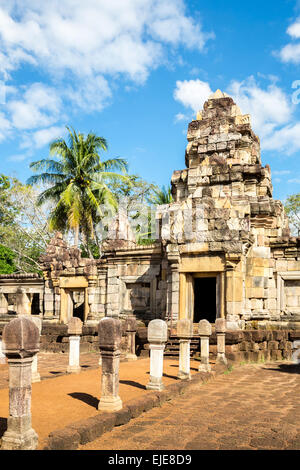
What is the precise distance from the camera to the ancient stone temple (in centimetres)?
1384

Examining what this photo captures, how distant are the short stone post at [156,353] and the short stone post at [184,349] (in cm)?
135

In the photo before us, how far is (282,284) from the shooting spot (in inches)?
579

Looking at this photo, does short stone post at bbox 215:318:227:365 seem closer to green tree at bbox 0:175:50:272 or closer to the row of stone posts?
the row of stone posts

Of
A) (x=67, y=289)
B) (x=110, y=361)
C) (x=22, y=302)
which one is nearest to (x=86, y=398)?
(x=110, y=361)

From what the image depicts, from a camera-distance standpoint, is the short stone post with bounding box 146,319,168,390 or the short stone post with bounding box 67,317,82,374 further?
the short stone post with bounding box 67,317,82,374

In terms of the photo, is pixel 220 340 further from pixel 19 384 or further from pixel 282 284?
pixel 19 384

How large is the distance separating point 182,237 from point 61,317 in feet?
23.3

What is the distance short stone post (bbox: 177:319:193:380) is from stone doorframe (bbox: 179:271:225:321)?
4739mm

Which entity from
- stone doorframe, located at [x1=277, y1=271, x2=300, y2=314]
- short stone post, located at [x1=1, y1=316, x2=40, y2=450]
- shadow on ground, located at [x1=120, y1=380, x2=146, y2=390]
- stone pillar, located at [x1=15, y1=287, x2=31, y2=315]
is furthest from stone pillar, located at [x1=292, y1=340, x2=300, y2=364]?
stone pillar, located at [x1=15, y1=287, x2=31, y2=315]

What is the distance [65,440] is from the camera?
457 centimetres

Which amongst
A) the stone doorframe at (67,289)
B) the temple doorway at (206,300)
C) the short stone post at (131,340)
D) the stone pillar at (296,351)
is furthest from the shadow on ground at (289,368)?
the stone doorframe at (67,289)

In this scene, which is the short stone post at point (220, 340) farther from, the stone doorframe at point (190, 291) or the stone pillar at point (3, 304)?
the stone pillar at point (3, 304)

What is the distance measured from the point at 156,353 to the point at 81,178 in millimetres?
21904
